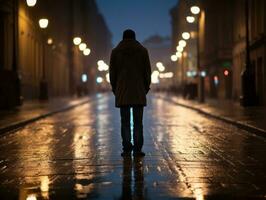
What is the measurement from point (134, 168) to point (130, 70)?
2176 mm

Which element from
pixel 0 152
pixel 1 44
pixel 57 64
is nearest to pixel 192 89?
pixel 1 44

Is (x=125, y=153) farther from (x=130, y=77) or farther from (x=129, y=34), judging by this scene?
(x=129, y=34)

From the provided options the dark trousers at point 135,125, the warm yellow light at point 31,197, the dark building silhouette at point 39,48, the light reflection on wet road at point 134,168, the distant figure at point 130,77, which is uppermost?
the dark building silhouette at point 39,48

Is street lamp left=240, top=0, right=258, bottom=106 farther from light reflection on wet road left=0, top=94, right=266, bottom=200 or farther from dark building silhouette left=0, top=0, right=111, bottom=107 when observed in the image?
light reflection on wet road left=0, top=94, right=266, bottom=200

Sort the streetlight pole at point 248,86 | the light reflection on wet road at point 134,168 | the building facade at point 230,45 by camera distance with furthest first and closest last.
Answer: the building facade at point 230,45, the streetlight pole at point 248,86, the light reflection on wet road at point 134,168

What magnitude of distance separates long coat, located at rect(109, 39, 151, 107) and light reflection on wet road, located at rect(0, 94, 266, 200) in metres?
1.11

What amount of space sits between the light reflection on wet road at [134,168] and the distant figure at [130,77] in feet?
2.67

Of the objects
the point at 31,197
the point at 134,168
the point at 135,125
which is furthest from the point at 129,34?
the point at 31,197

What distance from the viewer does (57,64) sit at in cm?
8794

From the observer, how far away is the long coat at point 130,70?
38.7ft

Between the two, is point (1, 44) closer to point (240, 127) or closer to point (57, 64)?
point (240, 127)

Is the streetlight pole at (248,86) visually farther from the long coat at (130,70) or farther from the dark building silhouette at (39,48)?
the long coat at (130,70)

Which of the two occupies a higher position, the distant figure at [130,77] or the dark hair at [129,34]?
the dark hair at [129,34]

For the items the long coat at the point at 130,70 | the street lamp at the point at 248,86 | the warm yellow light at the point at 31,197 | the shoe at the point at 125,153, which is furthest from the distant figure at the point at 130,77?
the street lamp at the point at 248,86
